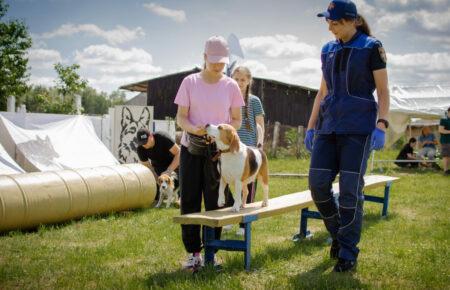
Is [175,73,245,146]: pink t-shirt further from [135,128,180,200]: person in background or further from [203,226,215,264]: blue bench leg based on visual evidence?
[135,128,180,200]: person in background

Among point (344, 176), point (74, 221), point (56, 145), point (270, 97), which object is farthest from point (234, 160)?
point (270, 97)

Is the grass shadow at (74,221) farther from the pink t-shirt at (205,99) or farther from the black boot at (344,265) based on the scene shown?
the black boot at (344,265)

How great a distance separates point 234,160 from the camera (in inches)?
189

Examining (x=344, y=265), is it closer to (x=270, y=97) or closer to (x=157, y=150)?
(x=157, y=150)

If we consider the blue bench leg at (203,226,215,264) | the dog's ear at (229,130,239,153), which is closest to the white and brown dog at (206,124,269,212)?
the dog's ear at (229,130,239,153)

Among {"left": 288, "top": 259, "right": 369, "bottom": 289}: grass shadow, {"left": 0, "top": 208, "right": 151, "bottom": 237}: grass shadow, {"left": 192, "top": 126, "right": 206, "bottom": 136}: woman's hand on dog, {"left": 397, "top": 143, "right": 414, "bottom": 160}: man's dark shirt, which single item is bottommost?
{"left": 0, "top": 208, "right": 151, "bottom": 237}: grass shadow

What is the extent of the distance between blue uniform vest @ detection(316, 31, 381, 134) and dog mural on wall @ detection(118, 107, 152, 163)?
10558mm

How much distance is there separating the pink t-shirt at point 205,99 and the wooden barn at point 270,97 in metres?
27.0

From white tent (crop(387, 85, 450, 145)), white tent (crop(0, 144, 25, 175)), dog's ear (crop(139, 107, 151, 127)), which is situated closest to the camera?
white tent (crop(0, 144, 25, 175))

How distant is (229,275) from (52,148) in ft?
26.9


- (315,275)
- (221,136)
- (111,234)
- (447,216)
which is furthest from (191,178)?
(447,216)

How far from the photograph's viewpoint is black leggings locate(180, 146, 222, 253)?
15.9 feet

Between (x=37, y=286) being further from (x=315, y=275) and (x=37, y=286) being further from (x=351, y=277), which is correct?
(x=351, y=277)

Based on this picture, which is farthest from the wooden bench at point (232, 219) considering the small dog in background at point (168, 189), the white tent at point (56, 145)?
the white tent at point (56, 145)
